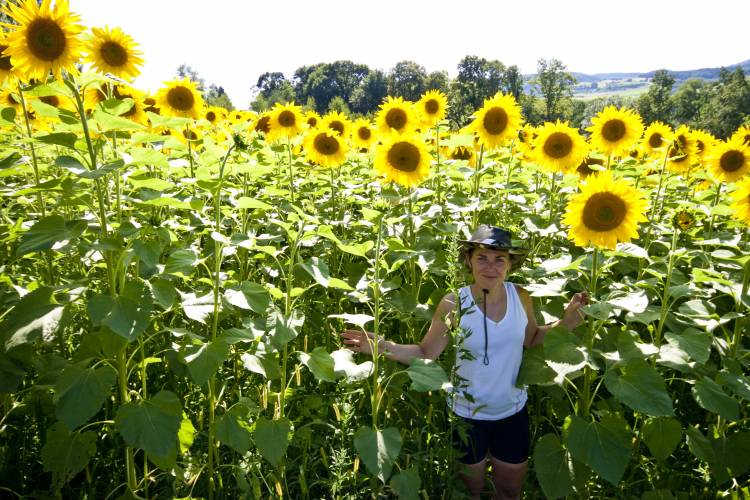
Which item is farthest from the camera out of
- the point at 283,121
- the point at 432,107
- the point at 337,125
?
the point at 337,125

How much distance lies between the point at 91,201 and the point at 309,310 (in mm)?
1888

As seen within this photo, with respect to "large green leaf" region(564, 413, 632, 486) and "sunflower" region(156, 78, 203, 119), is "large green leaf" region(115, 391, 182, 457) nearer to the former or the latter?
"large green leaf" region(564, 413, 632, 486)

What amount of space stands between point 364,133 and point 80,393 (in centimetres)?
520

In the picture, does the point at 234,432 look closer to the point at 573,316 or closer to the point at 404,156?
the point at 573,316

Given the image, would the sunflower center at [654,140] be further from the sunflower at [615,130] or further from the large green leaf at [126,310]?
the large green leaf at [126,310]

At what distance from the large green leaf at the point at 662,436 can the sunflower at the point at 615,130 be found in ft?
9.71

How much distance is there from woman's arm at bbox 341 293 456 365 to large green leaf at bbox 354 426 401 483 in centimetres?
Answer: 57

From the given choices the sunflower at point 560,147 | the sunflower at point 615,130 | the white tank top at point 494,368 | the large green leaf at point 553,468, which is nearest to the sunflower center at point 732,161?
the sunflower at point 615,130

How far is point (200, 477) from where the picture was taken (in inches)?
111

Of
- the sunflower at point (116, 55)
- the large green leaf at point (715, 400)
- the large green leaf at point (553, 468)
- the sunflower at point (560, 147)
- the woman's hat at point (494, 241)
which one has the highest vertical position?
the sunflower at point (116, 55)

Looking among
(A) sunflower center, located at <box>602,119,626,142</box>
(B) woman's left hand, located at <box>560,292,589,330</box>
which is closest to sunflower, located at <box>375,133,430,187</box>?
(B) woman's left hand, located at <box>560,292,589,330</box>

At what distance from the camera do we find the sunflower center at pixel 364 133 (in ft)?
21.9

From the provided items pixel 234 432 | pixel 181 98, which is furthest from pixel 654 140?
pixel 234 432

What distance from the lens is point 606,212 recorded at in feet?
9.13
